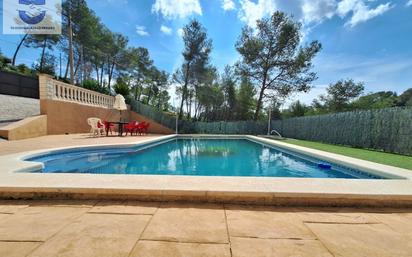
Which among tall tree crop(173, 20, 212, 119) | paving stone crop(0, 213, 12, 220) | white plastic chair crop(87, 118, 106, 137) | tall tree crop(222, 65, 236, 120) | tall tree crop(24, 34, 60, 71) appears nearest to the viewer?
paving stone crop(0, 213, 12, 220)

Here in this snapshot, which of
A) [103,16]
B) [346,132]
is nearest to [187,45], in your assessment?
[103,16]

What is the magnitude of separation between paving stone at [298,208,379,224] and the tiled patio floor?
0.01 metres

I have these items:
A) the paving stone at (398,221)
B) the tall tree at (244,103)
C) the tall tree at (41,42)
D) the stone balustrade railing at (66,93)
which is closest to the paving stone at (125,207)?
the paving stone at (398,221)

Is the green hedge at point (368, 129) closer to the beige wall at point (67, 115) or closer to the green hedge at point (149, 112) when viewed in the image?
the green hedge at point (149, 112)

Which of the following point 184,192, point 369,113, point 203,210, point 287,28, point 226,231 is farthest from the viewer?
point 287,28

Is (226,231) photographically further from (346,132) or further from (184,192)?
(346,132)

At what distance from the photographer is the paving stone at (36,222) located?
6.20 feet

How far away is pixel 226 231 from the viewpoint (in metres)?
2.02

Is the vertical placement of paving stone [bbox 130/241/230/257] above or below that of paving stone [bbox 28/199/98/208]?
below

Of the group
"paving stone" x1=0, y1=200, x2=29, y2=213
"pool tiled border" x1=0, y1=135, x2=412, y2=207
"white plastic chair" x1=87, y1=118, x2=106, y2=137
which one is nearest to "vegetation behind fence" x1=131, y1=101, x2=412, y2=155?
"pool tiled border" x1=0, y1=135, x2=412, y2=207

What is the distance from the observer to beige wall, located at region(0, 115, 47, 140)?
27.2 ft

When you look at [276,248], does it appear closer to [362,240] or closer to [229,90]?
[362,240]

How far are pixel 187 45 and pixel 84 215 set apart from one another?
70.4ft

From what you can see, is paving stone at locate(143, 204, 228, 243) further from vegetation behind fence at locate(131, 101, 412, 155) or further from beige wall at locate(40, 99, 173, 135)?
beige wall at locate(40, 99, 173, 135)
